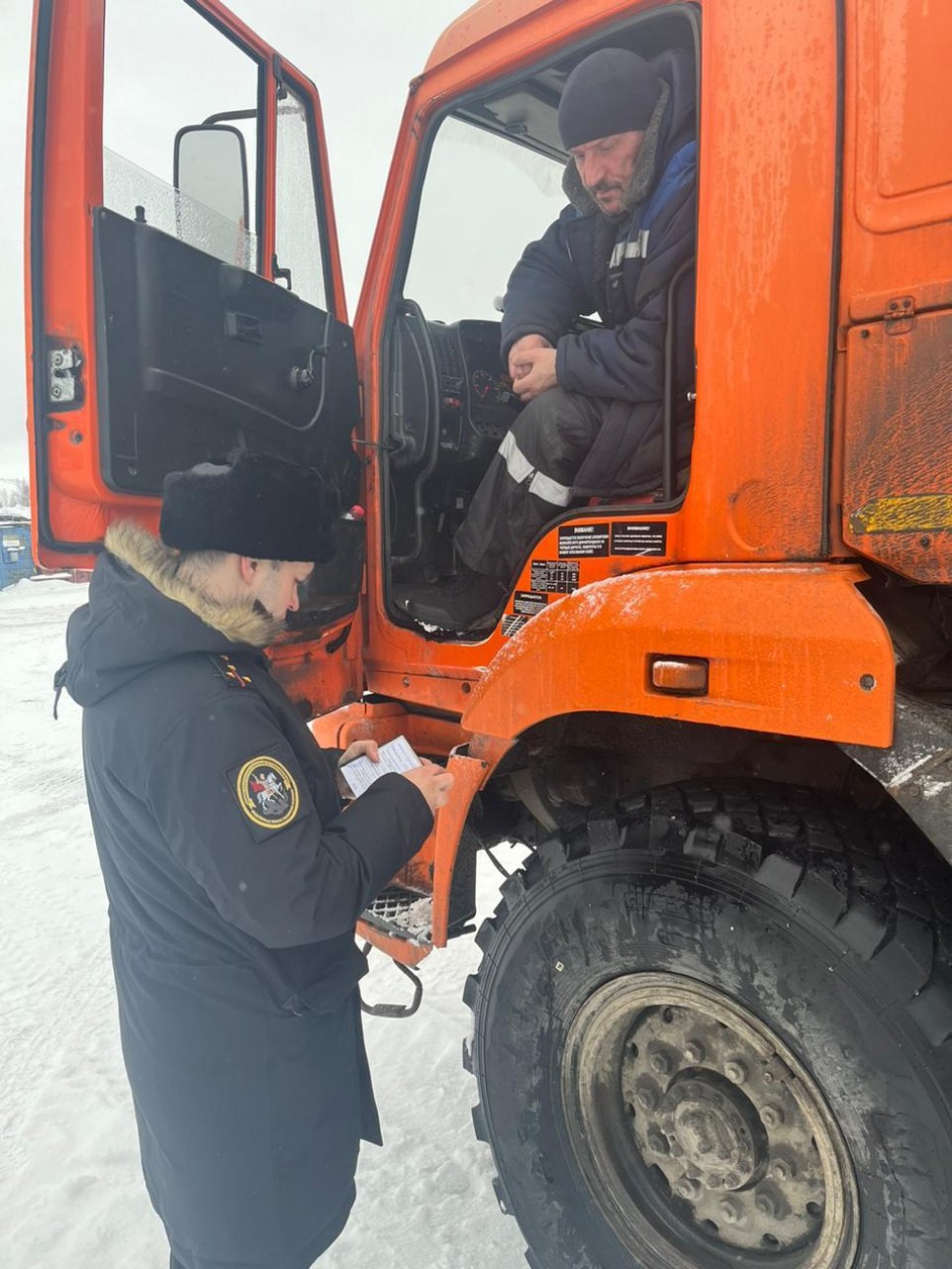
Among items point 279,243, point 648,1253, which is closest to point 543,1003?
point 648,1253

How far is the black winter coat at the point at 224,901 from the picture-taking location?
4.55 feet

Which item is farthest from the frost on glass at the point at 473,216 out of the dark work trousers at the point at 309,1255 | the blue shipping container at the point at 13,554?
the blue shipping container at the point at 13,554

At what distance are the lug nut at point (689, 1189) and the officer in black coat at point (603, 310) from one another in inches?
58.5

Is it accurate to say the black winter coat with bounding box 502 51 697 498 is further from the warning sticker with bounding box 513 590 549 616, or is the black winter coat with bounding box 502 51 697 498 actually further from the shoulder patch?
the shoulder patch

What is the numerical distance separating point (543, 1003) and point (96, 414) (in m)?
1.72

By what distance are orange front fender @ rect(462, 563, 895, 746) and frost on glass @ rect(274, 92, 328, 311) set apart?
1757 millimetres

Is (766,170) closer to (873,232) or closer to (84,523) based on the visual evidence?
(873,232)

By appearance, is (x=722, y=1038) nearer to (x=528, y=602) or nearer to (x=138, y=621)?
(x=528, y=602)

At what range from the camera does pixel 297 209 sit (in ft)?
9.35

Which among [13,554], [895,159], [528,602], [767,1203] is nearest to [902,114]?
[895,159]

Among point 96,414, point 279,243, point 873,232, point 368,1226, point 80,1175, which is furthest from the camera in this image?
point 279,243

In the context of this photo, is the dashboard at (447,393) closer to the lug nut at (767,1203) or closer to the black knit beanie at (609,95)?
the black knit beanie at (609,95)

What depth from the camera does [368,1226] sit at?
216 centimetres

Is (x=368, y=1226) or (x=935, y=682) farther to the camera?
(x=368, y=1226)
